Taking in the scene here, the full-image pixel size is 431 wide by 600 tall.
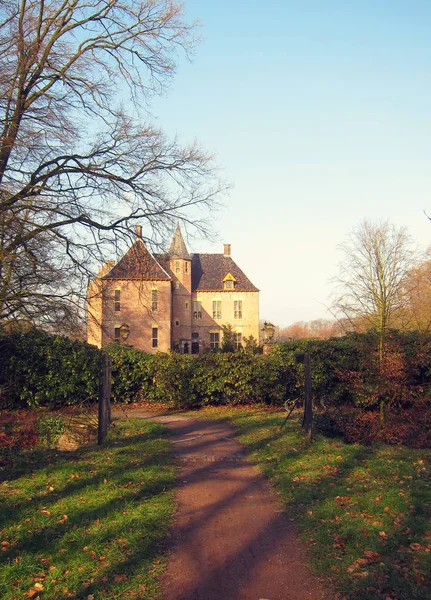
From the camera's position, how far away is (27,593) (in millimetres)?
4164

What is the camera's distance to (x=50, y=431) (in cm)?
1120

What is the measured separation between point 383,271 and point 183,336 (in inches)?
1494

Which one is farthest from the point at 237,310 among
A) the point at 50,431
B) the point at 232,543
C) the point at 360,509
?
the point at 232,543

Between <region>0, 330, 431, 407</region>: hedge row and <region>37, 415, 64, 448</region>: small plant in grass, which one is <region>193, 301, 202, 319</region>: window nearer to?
<region>0, 330, 431, 407</region>: hedge row

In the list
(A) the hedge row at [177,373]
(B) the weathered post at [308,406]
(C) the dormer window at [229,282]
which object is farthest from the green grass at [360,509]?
(C) the dormer window at [229,282]

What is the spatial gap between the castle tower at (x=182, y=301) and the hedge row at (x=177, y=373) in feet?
105

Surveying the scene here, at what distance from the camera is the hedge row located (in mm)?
16641

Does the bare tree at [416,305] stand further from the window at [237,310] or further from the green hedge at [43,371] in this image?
the window at [237,310]

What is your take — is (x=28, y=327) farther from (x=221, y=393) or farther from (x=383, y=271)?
(x=383, y=271)

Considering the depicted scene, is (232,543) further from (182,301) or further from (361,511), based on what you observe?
(182,301)

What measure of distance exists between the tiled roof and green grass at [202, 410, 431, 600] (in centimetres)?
4361

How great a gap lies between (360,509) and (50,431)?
7.35 m

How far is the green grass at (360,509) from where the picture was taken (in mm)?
4422

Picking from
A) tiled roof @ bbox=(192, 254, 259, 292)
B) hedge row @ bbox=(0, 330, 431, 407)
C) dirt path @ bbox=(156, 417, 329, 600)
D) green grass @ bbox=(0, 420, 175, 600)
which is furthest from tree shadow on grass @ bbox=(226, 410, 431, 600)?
tiled roof @ bbox=(192, 254, 259, 292)
